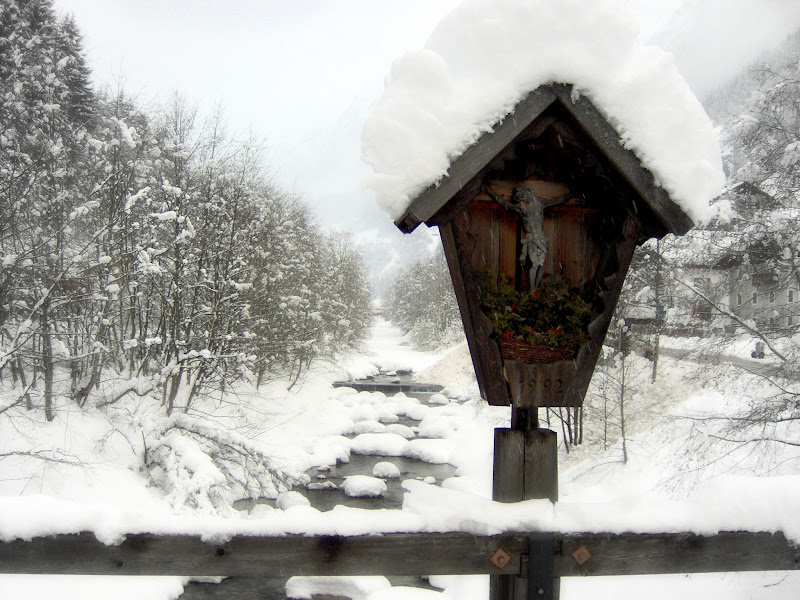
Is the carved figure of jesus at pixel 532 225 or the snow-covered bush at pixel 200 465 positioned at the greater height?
the carved figure of jesus at pixel 532 225

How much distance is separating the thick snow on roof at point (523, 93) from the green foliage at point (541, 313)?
1.79 feet

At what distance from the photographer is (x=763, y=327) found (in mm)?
9062

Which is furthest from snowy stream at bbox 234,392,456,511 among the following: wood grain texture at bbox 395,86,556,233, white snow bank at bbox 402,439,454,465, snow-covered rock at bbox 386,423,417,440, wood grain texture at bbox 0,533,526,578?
wood grain texture at bbox 395,86,556,233

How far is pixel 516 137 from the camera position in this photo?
220cm

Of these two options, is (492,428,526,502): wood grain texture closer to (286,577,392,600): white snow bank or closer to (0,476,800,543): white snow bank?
(0,476,800,543): white snow bank

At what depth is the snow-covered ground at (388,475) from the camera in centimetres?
205

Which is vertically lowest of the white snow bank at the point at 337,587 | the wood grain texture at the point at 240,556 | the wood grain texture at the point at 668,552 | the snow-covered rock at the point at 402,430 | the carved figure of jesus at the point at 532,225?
the white snow bank at the point at 337,587

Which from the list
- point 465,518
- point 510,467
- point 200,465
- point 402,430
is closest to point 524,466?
point 510,467

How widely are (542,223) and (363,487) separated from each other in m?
11.1

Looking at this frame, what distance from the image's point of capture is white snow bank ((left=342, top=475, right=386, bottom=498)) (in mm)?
12305

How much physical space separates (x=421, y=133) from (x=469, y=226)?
432 mm

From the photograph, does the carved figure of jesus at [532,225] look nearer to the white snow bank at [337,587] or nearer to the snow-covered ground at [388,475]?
the snow-covered ground at [388,475]

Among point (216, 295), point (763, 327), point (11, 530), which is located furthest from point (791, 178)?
point (216, 295)

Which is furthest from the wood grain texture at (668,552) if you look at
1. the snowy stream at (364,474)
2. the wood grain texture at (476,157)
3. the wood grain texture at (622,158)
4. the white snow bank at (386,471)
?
the white snow bank at (386,471)
